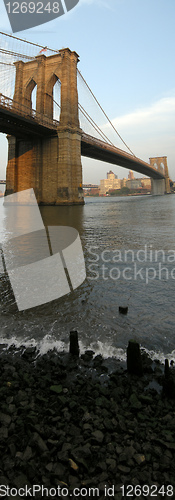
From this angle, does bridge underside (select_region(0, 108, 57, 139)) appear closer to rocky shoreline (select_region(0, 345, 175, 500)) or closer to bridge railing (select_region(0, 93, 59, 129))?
bridge railing (select_region(0, 93, 59, 129))

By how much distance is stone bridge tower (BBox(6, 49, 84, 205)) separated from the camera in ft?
148

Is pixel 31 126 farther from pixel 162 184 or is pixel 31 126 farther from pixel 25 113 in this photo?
pixel 162 184

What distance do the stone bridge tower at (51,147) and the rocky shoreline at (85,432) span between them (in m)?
42.4

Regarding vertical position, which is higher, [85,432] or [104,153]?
[104,153]

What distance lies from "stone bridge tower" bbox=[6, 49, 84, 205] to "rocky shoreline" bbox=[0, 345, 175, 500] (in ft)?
139

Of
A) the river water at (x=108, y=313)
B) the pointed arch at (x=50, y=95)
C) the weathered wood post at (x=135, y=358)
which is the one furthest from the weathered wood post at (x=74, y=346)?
the pointed arch at (x=50, y=95)

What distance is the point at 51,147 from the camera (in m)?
47.0

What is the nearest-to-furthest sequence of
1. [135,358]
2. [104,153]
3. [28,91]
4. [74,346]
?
[135,358] < [74,346] < [28,91] < [104,153]

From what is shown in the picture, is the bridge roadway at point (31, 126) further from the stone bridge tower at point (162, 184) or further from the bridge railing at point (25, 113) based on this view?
the stone bridge tower at point (162, 184)

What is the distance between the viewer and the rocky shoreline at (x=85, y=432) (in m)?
1.83

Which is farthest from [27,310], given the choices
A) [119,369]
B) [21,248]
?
[21,248]

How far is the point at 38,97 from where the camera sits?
163 feet

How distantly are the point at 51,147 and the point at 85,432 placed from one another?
161 ft

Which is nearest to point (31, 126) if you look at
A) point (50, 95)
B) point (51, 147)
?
point (51, 147)
